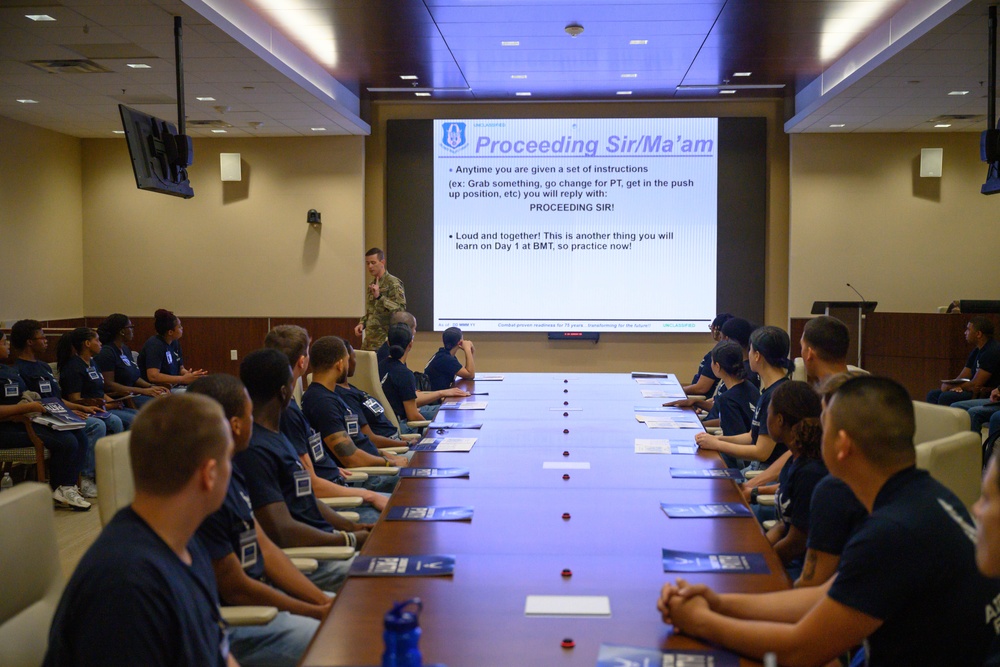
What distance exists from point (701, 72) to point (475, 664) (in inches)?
317

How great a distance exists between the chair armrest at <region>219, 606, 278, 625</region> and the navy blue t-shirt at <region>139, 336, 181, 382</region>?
18.6 ft

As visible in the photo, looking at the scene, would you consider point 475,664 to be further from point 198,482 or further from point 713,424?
point 713,424

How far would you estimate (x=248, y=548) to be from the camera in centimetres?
231

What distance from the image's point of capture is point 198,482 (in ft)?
5.21

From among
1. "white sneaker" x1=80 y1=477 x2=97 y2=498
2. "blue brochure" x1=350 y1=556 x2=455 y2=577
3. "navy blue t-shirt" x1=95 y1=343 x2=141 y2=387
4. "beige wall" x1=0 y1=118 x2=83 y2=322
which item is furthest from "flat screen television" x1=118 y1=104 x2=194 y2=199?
"blue brochure" x1=350 y1=556 x2=455 y2=577

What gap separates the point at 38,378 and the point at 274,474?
12.9 feet

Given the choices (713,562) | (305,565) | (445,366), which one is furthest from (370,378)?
(713,562)

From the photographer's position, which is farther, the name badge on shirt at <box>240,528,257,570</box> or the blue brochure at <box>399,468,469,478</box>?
the blue brochure at <box>399,468,469,478</box>

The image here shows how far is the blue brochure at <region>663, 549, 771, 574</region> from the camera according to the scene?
2195mm

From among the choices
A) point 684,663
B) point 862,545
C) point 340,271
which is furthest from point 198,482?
point 340,271

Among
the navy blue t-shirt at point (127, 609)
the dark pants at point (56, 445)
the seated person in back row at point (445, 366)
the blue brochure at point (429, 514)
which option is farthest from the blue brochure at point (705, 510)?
the dark pants at point (56, 445)

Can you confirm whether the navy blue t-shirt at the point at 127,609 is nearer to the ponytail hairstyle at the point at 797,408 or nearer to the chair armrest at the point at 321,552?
the chair armrest at the point at 321,552

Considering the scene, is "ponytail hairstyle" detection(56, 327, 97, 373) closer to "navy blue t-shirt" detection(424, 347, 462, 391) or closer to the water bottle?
"navy blue t-shirt" detection(424, 347, 462, 391)

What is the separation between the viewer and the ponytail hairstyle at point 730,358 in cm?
441
